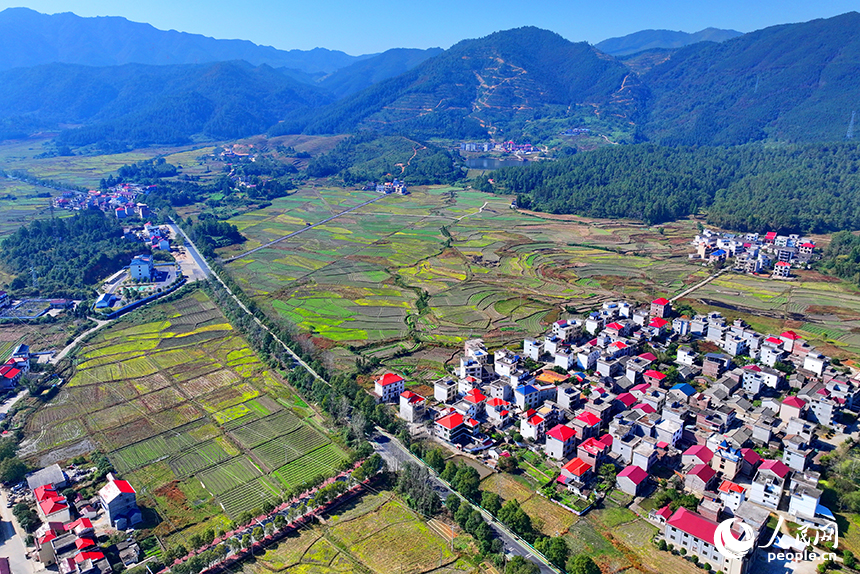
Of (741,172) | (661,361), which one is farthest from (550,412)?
(741,172)

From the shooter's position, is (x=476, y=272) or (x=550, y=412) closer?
(x=550, y=412)

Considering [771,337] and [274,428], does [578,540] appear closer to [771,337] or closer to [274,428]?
[274,428]

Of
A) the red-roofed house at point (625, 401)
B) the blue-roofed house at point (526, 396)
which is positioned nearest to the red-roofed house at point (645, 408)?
the red-roofed house at point (625, 401)

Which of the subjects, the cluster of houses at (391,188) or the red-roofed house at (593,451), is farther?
the cluster of houses at (391,188)

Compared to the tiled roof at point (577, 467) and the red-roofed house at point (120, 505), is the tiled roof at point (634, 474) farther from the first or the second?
the red-roofed house at point (120, 505)

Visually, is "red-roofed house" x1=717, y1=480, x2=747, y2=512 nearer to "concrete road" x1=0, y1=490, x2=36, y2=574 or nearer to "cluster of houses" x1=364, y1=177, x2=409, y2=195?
"concrete road" x1=0, y1=490, x2=36, y2=574

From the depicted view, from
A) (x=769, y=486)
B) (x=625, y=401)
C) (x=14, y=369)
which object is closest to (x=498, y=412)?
(x=625, y=401)
